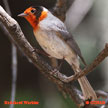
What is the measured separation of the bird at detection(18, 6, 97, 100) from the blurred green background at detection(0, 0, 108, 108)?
79 cm

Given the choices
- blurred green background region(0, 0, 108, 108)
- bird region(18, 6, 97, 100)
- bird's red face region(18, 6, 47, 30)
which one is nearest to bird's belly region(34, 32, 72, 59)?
bird region(18, 6, 97, 100)

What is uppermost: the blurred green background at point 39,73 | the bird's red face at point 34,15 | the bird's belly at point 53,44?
the bird's red face at point 34,15

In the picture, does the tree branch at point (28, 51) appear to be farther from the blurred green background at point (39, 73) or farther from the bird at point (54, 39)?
the blurred green background at point (39, 73)

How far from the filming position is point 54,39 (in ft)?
10.0

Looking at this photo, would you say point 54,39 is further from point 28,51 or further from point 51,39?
point 28,51

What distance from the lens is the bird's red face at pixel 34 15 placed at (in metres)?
3.20

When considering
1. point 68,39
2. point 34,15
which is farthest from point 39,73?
point 34,15

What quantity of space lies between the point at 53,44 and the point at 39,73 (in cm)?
140

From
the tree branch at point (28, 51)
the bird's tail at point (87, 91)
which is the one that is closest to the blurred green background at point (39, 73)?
the bird's tail at point (87, 91)

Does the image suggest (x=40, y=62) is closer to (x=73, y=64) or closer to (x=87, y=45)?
(x=73, y=64)

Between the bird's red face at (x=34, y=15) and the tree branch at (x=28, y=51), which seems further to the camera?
the bird's red face at (x=34, y=15)

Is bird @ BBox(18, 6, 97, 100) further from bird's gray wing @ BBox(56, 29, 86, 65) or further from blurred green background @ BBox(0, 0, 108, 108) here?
blurred green background @ BBox(0, 0, 108, 108)

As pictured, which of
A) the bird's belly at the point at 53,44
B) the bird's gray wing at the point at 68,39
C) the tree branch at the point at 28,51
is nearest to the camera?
the tree branch at the point at 28,51

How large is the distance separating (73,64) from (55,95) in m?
0.90
